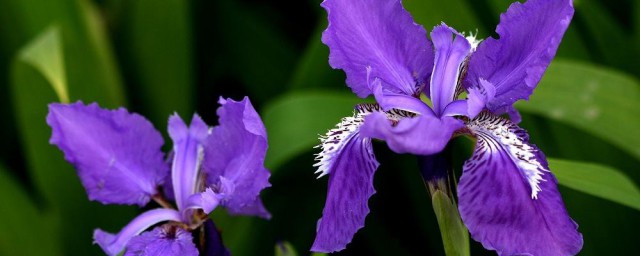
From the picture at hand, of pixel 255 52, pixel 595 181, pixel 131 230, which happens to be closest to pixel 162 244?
pixel 131 230

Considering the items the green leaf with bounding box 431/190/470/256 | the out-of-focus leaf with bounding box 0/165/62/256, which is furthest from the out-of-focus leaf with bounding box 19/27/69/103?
the green leaf with bounding box 431/190/470/256

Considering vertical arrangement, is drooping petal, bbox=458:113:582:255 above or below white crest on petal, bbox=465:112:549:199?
below

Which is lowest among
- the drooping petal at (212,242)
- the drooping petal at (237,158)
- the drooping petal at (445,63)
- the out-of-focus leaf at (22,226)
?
the out-of-focus leaf at (22,226)

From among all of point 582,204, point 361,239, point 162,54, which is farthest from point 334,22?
point 162,54

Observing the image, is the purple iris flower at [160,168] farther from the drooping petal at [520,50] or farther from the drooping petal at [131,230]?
the drooping petal at [520,50]

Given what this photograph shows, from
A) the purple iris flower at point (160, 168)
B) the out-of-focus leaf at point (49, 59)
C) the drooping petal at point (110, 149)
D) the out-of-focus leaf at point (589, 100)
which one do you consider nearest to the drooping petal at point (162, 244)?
the purple iris flower at point (160, 168)

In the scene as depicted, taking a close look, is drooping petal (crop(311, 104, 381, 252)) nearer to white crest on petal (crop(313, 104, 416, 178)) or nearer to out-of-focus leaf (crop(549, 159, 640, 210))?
white crest on petal (crop(313, 104, 416, 178))

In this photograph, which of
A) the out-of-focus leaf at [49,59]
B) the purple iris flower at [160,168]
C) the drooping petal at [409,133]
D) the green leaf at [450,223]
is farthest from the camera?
the out-of-focus leaf at [49,59]
